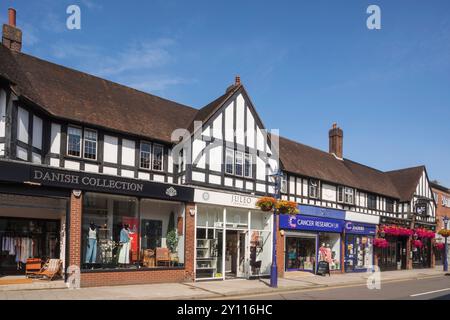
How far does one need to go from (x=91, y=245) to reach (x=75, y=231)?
53.1 inches

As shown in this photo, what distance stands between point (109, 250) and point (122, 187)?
9.75ft

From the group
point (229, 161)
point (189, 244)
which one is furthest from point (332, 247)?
point (189, 244)

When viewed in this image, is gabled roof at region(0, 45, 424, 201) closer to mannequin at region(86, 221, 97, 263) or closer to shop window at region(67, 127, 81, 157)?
shop window at region(67, 127, 81, 157)

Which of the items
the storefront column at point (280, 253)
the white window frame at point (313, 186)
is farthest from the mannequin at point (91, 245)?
the white window frame at point (313, 186)

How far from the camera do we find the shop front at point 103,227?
1714 cm

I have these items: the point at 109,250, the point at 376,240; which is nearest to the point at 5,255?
the point at 109,250

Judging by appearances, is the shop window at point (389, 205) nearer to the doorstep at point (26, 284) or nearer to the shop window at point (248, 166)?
the shop window at point (248, 166)

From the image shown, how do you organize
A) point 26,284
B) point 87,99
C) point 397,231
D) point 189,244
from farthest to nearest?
point 397,231 → point 189,244 → point 87,99 → point 26,284

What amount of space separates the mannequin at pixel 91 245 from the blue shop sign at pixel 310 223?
11455 mm

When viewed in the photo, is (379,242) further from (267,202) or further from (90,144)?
(90,144)

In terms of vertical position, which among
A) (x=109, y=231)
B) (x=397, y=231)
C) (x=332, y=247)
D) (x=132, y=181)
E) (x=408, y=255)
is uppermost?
(x=132, y=181)

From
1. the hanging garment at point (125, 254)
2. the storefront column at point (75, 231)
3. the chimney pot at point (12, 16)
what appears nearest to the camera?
the storefront column at point (75, 231)

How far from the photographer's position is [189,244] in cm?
2091
